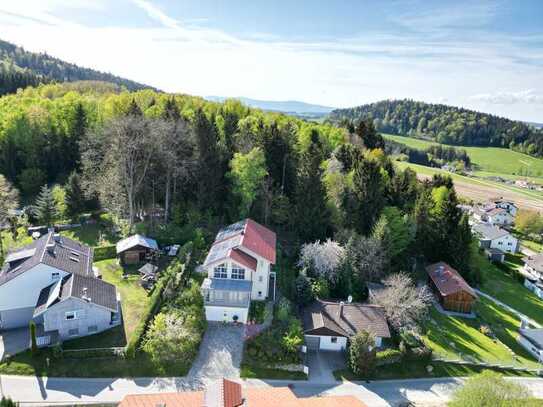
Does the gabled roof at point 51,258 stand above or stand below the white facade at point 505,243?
above

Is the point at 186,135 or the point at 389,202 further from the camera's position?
the point at 389,202

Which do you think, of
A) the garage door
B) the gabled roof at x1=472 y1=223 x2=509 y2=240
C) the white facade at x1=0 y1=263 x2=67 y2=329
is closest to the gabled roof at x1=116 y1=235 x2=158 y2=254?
the white facade at x1=0 y1=263 x2=67 y2=329

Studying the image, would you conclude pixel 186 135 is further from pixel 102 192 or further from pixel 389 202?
pixel 389 202

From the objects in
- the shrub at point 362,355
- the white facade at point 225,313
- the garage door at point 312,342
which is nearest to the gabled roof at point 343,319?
the garage door at point 312,342

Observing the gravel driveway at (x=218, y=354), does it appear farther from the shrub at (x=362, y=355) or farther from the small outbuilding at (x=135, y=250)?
the small outbuilding at (x=135, y=250)

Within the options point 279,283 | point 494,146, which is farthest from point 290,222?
point 494,146

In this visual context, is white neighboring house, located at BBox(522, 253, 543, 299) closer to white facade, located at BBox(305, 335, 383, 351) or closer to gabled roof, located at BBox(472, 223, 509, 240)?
gabled roof, located at BBox(472, 223, 509, 240)
